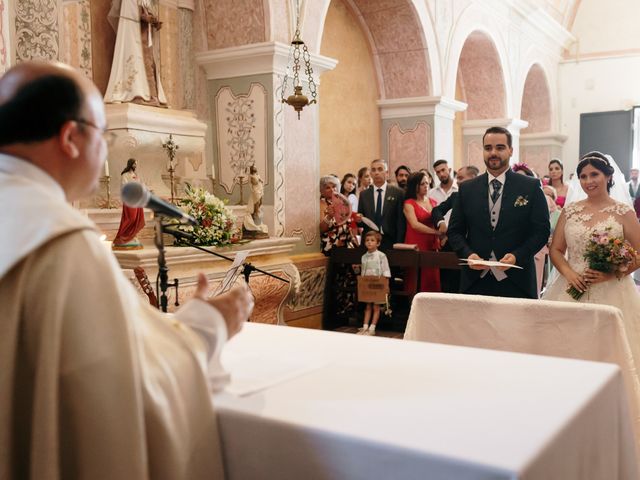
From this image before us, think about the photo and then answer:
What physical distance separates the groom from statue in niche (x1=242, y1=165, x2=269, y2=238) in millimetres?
2430

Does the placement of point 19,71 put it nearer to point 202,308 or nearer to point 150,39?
point 202,308

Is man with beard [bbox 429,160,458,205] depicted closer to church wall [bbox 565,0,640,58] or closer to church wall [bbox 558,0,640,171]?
church wall [bbox 558,0,640,171]

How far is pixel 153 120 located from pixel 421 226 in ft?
9.44

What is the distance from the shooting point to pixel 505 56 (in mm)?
13594

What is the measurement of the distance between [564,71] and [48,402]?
1904cm

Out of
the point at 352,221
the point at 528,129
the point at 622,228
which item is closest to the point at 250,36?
the point at 352,221

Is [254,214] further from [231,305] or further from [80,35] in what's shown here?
[231,305]

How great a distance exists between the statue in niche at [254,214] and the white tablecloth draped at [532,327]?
3551 millimetres

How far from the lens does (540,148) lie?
58.0 ft

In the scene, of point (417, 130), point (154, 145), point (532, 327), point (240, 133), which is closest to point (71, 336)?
point (532, 327)

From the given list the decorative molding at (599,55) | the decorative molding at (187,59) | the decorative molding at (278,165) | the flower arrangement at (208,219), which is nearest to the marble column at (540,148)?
the decorative molding at (599,55)

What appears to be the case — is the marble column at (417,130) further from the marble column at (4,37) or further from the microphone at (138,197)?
the microphone at (138,197)

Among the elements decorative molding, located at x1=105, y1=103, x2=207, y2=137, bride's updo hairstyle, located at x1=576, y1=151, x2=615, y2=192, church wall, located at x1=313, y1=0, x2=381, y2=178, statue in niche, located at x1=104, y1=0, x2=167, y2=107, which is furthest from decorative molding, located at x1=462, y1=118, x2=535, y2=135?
bride's updo hairstyle, located at x1=576, y1=151, x2=615, y2=192

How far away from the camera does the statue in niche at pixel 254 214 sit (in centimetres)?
643
